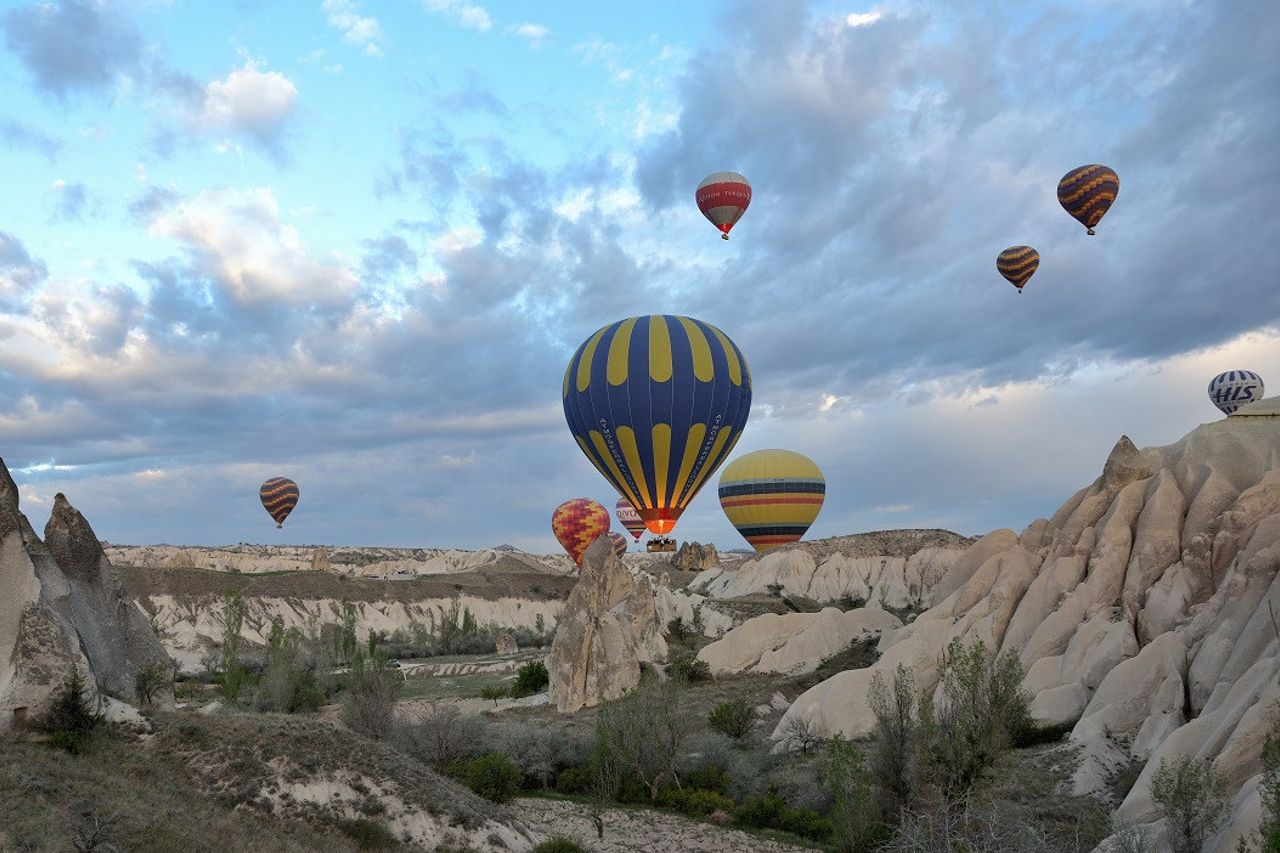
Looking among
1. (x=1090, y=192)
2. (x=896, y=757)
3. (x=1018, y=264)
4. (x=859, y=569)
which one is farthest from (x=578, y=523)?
(x=896, y=757)

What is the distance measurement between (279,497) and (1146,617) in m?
97.5

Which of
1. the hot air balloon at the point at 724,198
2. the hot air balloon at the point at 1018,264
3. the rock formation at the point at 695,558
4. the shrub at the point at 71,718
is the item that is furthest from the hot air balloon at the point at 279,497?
the shrub at the point at 71,718

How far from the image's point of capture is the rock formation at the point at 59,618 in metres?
18.5

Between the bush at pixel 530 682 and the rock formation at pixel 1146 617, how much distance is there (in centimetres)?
1936

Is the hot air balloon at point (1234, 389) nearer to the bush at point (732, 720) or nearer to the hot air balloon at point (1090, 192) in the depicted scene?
the hot air balloon at point (1090, 192)

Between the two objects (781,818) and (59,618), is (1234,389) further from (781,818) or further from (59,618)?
(59,618)

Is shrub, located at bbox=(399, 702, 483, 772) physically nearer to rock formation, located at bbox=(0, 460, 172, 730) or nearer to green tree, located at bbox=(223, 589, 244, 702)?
rock formation, located at bbox=(0, 460, 172, 730)

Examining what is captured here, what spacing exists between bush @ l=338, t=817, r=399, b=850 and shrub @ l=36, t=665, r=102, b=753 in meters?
5.22

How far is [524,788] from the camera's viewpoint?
3052 cm

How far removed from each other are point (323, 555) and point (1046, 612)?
107 m

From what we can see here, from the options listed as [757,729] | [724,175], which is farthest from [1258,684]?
[724,175]

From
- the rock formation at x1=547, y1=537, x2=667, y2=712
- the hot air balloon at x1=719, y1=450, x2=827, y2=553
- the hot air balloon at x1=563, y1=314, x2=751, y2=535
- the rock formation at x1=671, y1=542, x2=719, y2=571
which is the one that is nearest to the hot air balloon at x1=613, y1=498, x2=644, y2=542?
the rock formation at x1=671, y1=542, x2=719, y2=571

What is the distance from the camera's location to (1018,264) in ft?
209

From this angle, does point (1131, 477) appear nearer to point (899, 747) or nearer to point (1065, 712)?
point (1065, 712)
